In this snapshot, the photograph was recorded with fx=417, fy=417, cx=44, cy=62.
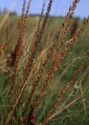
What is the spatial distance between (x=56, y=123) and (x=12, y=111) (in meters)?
0.57

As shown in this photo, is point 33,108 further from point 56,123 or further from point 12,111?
point 56,123

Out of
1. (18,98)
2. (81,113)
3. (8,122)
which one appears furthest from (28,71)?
(81,113)

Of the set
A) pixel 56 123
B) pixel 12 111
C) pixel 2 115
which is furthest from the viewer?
pixel 56 123

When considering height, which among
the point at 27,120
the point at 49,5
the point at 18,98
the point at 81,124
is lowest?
the point at 81,124

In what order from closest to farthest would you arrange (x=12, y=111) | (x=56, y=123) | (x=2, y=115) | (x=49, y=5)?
(x=49, y=5)
(x=12, y=111)
(x=2, y=115)
(x=56, y=123)

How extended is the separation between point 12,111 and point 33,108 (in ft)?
0.39

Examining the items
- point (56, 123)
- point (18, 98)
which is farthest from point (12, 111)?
point (56, 123)

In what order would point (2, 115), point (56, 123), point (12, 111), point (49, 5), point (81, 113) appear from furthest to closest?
point (81, 113)
point (56, 123)
point (2, 115)
point (12, 111)
point (49, 5)

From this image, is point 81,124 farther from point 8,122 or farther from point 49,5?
point 49,5

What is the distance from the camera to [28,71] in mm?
2285

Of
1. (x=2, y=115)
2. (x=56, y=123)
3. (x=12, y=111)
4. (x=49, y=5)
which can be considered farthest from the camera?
(x=56, y=123)

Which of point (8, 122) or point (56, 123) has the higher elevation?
point (8, 122)

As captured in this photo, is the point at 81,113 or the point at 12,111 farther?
the point at 81,113

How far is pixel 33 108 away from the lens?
2.30 m
